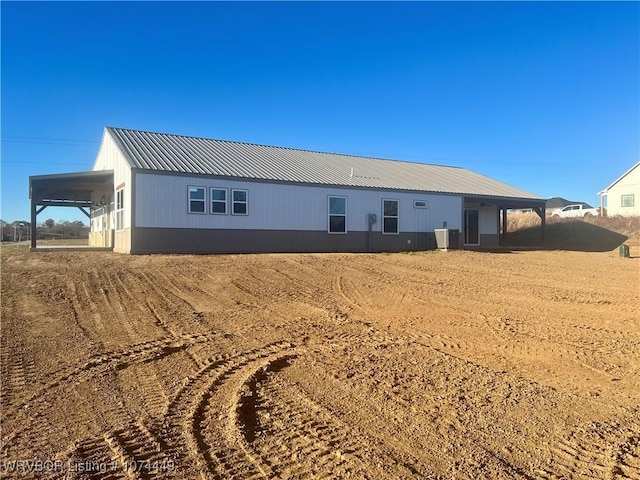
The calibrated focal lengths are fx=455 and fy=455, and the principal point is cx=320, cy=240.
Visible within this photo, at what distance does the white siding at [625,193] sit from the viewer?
3419 centimetres

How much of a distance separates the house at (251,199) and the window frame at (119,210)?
0.15ft

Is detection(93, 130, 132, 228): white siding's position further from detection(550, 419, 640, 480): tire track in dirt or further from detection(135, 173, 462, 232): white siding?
detection(550, 419, 640, 480): tire track in dirt

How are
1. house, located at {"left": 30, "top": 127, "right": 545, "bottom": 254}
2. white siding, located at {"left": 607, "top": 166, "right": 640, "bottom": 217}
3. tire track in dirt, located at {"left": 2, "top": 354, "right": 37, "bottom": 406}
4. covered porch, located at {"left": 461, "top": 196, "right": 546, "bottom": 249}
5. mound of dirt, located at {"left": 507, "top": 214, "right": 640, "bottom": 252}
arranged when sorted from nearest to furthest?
1. tire track in dirt, located at {"left": 2, "top": 354, "right": 37, "bottom": 406}
2. house, located at {"left": 30, "top": 127, "right": 545, "bottom": 254}
3. covered porch, located at {"left": 461, "top": 196, "right": 546, "bottom": 249}
4. mound of dirt, located at {"left": 507, "top": 214, "right": 640, "bottom": 252}
5. white siding, located at {"left": 607, "top": 166, "right": 640, "bottom": 217}

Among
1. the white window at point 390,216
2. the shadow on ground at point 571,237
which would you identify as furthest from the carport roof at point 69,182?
the shadow on ground at point 571,237

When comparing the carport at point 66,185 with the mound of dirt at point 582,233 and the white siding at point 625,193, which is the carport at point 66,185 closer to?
the mound of dirt at point 582,233

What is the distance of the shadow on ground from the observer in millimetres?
25252

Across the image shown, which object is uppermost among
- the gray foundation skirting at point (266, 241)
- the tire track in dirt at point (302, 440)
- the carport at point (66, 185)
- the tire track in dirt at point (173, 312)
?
the carport at point (66, 185)

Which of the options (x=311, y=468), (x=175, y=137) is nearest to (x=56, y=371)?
(x=311, y=468)

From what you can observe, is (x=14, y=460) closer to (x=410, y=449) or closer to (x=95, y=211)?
(x=410, y=449)

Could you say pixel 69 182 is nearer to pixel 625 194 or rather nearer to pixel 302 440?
pixel 302 440

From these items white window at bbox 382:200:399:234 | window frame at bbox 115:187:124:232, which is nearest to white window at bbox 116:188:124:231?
window frame at bbox 115:187:124:232

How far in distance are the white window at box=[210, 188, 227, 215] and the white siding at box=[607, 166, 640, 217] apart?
32056mm

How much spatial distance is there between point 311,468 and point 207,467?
2.19 ft

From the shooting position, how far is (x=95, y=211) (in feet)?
79.2
